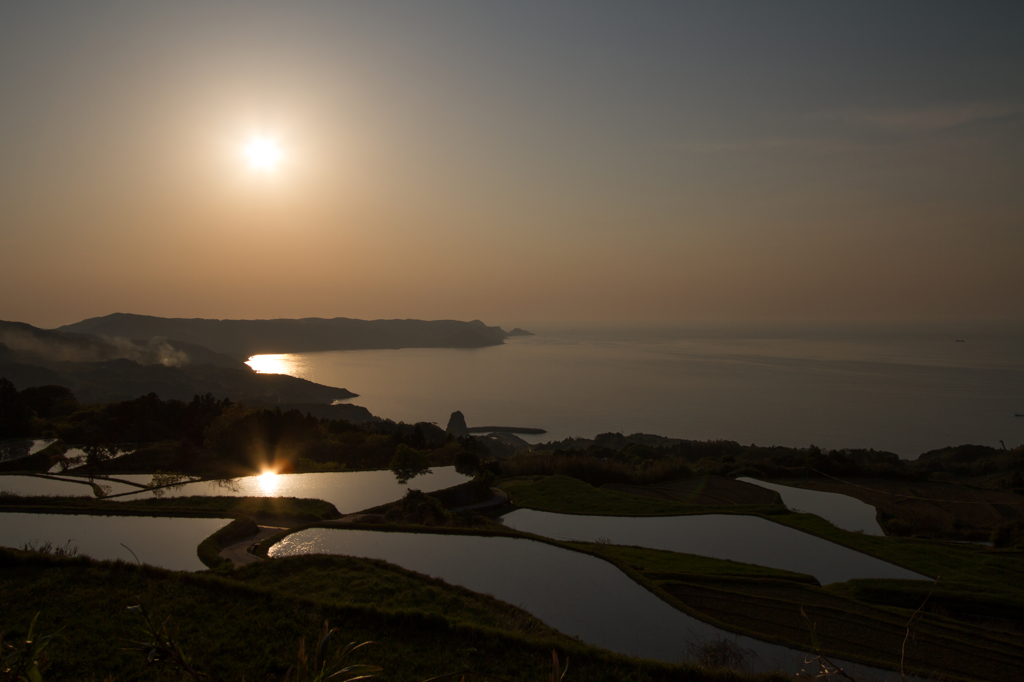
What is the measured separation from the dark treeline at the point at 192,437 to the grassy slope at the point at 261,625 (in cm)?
1270

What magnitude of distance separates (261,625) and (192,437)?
24125 millimetres

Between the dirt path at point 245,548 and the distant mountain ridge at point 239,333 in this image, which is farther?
the distant mountain ridge at point 239,333

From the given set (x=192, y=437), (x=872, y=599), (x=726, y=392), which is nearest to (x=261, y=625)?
(x=872, y=599)

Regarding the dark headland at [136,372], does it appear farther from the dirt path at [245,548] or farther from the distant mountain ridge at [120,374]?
the dirt path at [245,548]

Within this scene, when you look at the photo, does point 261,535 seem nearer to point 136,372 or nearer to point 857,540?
point 857,540

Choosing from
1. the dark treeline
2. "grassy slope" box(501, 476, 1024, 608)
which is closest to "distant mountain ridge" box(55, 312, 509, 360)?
the dark treeline

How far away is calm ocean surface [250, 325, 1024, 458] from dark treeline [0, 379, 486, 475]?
1664 inches

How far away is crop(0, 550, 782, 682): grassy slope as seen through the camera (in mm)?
8070

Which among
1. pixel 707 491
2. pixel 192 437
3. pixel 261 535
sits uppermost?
pixel 261 535

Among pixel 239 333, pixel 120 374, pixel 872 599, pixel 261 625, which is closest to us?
pixel 261 625

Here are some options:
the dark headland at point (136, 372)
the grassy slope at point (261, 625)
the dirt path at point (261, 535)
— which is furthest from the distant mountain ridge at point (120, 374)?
the grassy slope at point (261, 625)

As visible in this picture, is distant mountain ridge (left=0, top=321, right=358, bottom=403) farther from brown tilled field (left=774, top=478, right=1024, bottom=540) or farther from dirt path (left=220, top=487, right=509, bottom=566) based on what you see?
brown tilled field (left=774, top=478, right=1024, bottom=540)

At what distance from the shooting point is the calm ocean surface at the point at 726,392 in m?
67.9

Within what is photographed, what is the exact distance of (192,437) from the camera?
29.3m
